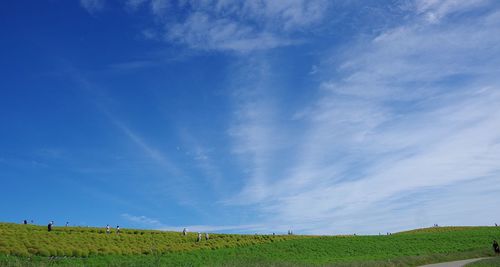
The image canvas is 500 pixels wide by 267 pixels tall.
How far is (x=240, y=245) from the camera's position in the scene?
64.8m

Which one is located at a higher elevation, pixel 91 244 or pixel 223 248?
pixel 91 244

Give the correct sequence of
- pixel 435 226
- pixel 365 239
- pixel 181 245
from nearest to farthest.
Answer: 1. pixel 181 245
2. pixel 365 239
3. pixel 435 226

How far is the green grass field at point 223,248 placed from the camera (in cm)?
4062

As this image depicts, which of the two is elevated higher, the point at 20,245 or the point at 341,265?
the point at 20,245

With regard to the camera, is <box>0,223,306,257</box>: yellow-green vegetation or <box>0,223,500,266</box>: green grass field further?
<box>0,223,306,257</box>: yellow-green vegetation

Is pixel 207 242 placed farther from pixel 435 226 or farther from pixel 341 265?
pixel 435 226

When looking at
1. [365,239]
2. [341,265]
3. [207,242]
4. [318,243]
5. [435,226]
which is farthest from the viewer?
[435,226]

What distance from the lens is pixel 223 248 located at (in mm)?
60344

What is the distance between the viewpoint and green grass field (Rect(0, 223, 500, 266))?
4062 cm

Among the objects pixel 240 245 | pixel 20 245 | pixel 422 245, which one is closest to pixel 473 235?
pixel 422 245

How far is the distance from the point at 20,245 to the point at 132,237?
1891 cm

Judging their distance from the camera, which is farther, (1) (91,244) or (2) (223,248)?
(2) (223,248)

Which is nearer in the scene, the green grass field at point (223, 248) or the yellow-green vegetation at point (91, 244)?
the green grass field at point (223, 248)

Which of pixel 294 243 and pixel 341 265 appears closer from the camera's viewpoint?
pixel 341 265
